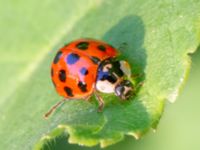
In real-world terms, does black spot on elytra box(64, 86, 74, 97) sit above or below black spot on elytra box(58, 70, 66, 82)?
below

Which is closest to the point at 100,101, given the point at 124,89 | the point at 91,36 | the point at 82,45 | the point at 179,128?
the point at 124,89

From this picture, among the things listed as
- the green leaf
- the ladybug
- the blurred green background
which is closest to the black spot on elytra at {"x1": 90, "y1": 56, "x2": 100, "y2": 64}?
the ladybug

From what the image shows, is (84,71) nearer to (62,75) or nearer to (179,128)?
(62,75)

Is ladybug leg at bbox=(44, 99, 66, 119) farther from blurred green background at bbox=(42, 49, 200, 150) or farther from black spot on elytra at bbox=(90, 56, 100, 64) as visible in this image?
blurred green background at bbox=(42, 49, 200, 150)

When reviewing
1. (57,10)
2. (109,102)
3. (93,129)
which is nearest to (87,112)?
(109,102)

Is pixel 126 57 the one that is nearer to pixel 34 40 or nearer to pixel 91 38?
pixel 91 38

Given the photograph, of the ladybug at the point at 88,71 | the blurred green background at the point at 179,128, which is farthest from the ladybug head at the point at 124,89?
the blurred green background at the point at 179,128
